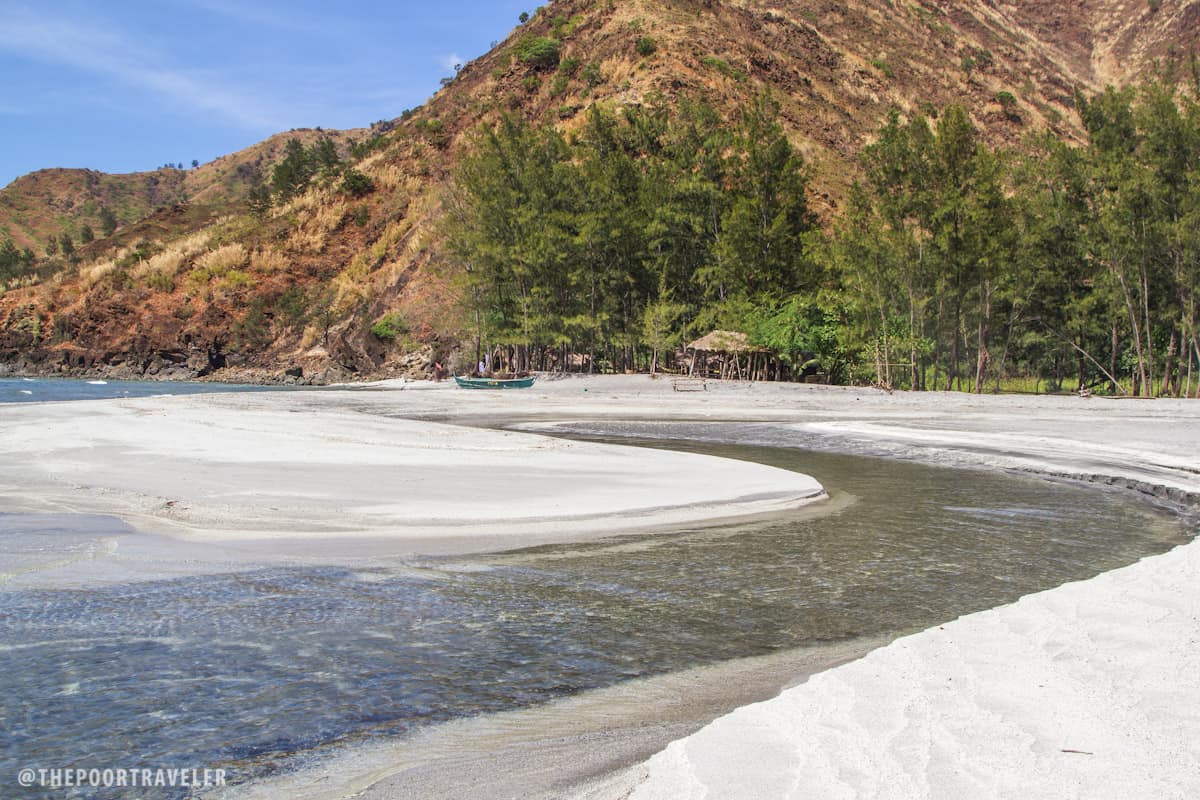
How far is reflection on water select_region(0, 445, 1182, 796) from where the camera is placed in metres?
5.09

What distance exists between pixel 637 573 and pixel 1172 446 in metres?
17.5

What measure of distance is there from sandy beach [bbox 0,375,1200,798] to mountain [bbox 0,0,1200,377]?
4688 cm

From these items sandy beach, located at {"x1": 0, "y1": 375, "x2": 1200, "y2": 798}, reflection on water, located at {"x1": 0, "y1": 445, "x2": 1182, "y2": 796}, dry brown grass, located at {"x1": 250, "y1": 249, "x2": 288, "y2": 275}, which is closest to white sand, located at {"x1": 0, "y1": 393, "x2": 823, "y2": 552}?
sandy beach, located at {"x1": 0, "y1": 375, "x2": 1200, "y2": 798}

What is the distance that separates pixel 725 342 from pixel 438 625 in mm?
42167

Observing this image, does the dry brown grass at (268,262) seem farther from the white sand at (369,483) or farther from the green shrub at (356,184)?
the white sand at (369,483)

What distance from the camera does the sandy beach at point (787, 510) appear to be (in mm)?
4094

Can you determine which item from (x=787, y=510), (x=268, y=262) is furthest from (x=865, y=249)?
(x=268, y=262)

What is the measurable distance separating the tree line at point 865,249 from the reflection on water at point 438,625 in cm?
3187

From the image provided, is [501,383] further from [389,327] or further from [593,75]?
[593,75]

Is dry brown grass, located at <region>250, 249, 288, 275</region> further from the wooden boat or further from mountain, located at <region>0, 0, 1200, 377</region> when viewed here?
the wooden boat

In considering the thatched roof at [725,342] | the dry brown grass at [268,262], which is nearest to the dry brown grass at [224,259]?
the dry brown grass at [268,262]

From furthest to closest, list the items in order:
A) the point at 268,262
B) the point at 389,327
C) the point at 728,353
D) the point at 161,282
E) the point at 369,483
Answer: the point at 161,282, the point at 268,262, the point at 389,327, the point at 728,353, the point at 369,483

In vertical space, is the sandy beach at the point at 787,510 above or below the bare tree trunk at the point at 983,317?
below

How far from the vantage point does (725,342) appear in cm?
4806
